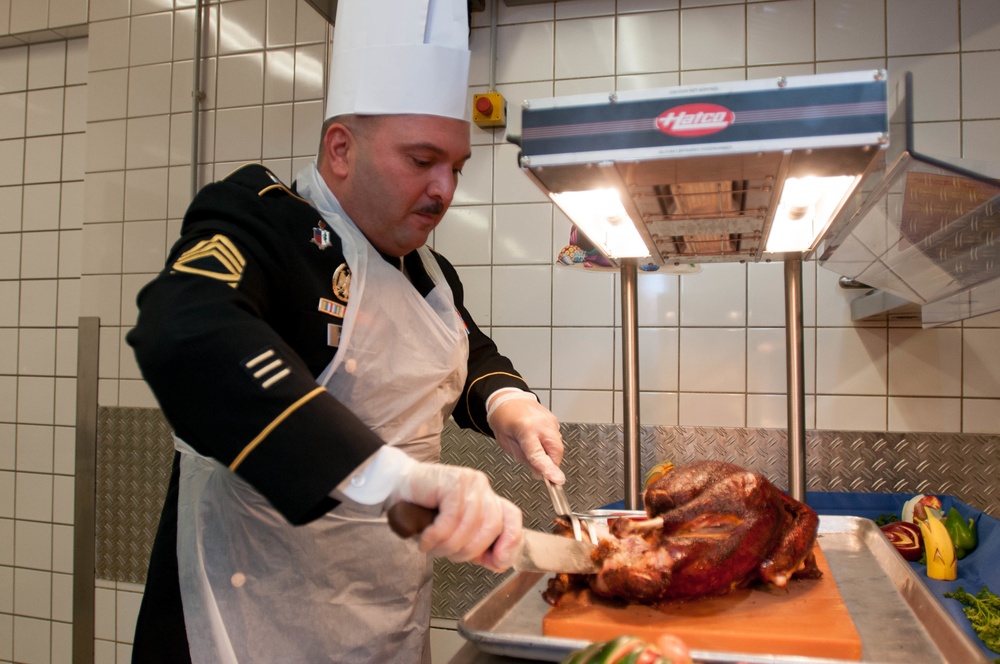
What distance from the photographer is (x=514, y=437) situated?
6.59 feet

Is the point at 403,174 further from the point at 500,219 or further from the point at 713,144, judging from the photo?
the point at 500,219

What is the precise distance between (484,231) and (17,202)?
243cm

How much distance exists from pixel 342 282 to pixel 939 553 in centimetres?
190

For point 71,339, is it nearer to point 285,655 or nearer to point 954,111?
point 285,655

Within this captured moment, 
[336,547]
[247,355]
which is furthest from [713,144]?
[336,547]

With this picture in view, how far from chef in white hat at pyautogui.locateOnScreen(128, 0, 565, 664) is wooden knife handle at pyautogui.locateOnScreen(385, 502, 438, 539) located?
5 cm

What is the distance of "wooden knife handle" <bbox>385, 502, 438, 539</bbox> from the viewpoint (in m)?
0.97

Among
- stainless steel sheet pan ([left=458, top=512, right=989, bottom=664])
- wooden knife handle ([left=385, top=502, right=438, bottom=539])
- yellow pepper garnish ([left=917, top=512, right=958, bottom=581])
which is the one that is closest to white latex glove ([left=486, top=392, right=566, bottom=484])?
stainless steel sheet pan ([left=458, top=512, right=989, bottom=664])

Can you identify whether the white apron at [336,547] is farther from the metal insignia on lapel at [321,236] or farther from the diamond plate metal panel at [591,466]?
the diamond plate metal panel at [591,466]

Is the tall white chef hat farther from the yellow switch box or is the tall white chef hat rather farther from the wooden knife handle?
the yellow switch box

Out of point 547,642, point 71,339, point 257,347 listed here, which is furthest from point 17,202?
point 547,642

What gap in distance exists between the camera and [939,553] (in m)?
2.21

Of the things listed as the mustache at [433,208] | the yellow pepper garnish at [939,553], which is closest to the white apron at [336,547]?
the mustache at [433,208]

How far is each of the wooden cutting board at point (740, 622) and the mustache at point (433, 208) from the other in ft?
2.99
